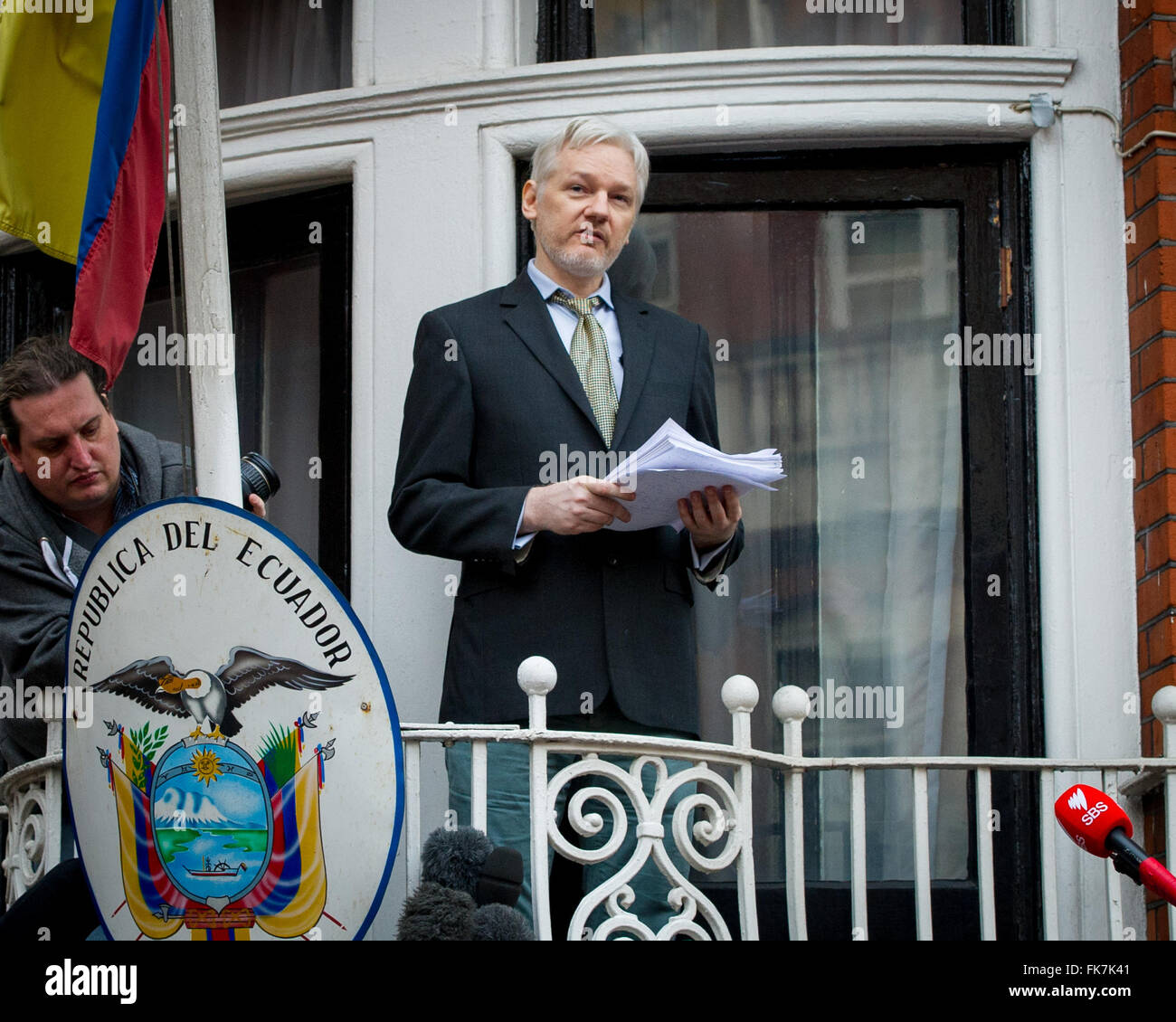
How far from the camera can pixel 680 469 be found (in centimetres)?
423

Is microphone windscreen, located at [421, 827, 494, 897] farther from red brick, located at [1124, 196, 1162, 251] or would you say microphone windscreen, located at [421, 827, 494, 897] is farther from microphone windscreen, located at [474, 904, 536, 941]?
red brick, located at [1124, 196, 1162, 251]

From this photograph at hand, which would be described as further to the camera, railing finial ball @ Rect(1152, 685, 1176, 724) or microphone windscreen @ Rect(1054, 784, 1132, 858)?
railing finial ball @ Rect(1152, 685, 1176, 724)

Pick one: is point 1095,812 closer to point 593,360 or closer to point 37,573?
point 593,360

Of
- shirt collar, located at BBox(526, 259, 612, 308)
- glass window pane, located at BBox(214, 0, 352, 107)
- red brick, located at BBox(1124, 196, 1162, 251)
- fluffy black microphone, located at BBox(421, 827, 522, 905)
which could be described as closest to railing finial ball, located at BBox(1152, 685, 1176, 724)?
red brick, located at BBox(1124, 196, 1162, 251)

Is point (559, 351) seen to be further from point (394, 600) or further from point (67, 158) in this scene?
point (67, 158)

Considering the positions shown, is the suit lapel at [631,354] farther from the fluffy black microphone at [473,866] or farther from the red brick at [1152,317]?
the red brick at [1152,317]

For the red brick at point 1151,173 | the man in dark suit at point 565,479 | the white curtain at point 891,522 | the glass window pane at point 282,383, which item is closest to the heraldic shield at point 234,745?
the man in dark suit at point 565,479

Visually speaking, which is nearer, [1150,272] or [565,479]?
[565,479]

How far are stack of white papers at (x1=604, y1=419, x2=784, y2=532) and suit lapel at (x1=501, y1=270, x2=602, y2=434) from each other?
50cm

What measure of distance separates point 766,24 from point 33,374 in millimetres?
2335

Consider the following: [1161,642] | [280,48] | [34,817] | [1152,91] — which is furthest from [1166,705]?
[280,48]

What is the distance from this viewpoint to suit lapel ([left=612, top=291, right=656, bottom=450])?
15.9 feet

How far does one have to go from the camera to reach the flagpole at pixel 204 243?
14.8 feet
